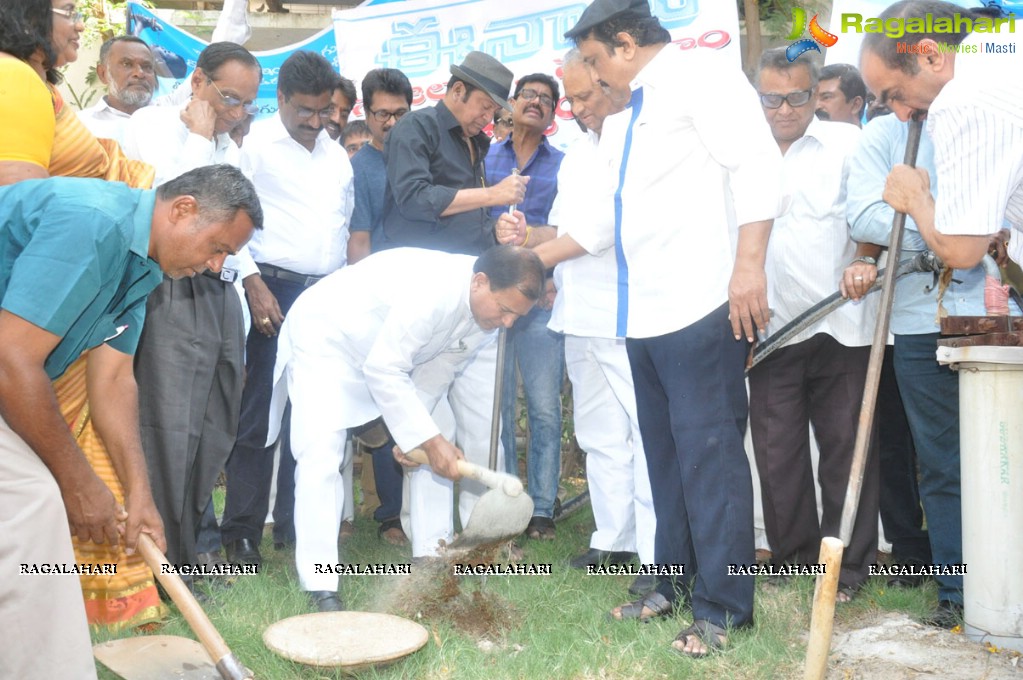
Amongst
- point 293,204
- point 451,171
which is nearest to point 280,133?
point 293,204

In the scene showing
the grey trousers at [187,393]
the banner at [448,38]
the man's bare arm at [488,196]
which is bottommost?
the grey trousers at [187,393]

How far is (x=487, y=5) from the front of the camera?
291 inches

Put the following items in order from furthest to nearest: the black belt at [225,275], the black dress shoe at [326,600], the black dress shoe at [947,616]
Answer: the black belt at [225,275] → the black dress shoe at [326,600] → the black dress shoe at [947,616]

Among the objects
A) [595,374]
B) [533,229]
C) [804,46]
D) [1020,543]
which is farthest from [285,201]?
[1020,543]

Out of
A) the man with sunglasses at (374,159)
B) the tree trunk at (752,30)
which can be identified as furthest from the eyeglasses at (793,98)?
the tree trunk at (752,30)

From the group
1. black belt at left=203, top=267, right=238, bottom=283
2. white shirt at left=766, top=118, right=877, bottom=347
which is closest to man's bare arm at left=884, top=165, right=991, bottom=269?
white shirt at left=766, top=118, right=877, bottom=347

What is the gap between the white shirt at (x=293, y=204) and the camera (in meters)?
4.74

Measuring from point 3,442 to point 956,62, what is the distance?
280cm

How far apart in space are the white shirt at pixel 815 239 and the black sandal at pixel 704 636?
1.29 m

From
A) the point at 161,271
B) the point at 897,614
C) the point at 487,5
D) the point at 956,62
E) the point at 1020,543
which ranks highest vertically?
the point at 487,5

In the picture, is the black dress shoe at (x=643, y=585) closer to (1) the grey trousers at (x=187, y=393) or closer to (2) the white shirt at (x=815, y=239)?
(2) the white shirt at (x=815, y=239)

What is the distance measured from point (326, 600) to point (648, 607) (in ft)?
3.79

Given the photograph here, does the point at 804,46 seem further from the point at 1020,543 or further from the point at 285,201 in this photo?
the point at 285,201

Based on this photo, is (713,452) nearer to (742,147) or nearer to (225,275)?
(742,147)
